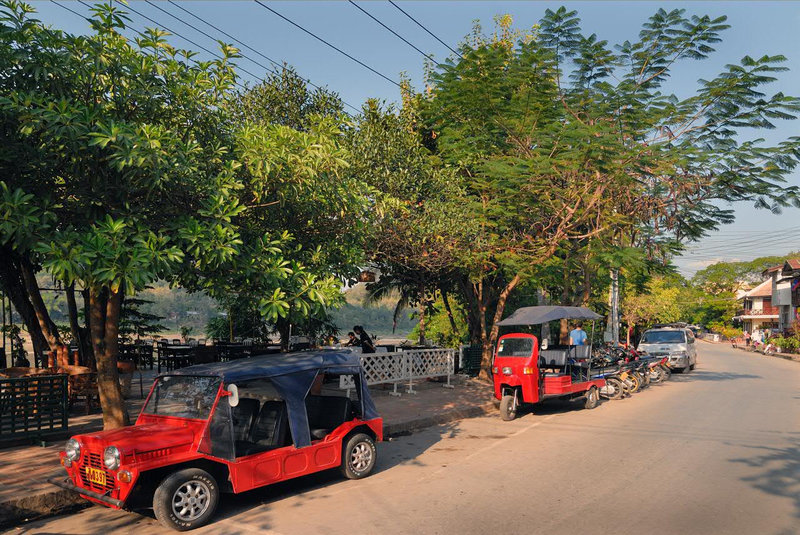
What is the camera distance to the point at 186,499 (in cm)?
639

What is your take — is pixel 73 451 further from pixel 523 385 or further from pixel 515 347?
pixel 515 347

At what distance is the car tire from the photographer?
1362 centimetres

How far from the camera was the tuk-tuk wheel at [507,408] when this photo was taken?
44.7 ft

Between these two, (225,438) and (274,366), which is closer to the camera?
(225,438)

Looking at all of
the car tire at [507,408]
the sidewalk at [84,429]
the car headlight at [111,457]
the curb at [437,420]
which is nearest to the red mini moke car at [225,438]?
the car headlight at [111,457]

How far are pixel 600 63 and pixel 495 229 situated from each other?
17.8ft

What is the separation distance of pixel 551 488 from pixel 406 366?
31.0ft

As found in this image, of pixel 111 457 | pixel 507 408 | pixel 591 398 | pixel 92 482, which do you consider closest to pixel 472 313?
pixel 591 398

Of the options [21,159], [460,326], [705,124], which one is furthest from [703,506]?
[460,326]

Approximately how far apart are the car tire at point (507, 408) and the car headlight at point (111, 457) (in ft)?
30.0

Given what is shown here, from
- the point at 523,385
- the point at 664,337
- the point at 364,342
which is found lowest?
the point at 523,385

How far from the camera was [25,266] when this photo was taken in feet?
41.1

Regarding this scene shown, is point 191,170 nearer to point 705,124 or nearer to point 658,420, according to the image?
point 658,420

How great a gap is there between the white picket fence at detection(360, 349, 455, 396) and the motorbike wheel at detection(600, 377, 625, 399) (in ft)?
14.3
